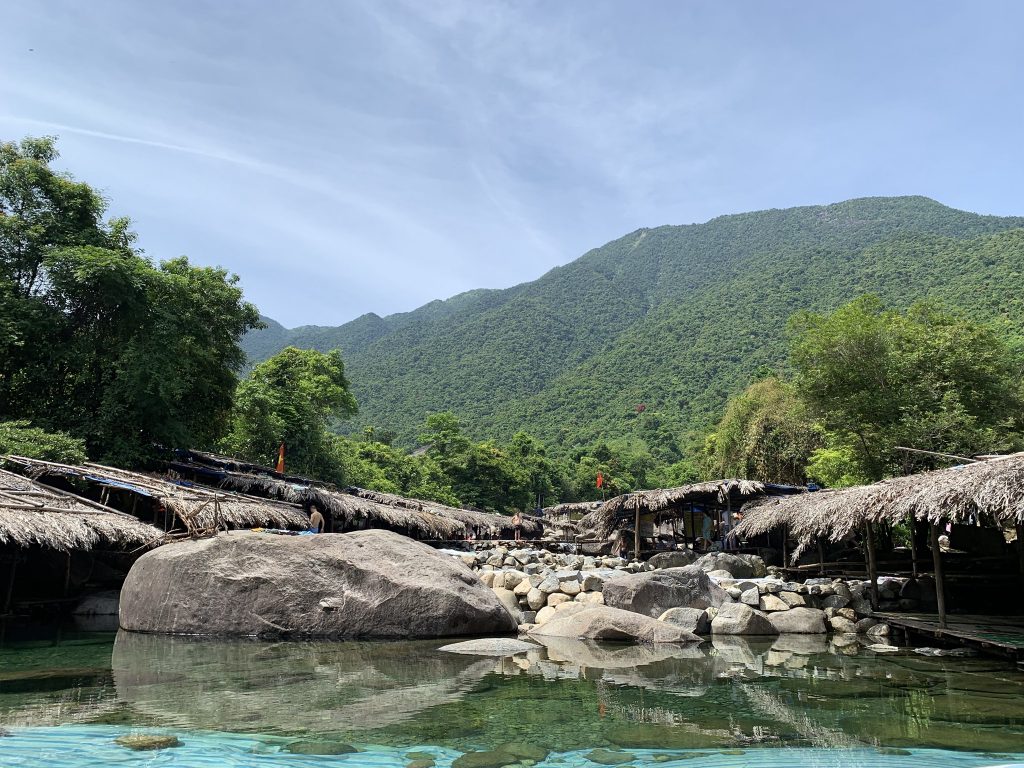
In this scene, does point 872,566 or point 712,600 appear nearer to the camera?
point 872,566

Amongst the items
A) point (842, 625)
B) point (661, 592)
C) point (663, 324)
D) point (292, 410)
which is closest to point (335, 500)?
point (661, 592)

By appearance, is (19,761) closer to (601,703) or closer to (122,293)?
(601,703)

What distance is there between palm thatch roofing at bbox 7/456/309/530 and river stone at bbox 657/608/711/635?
8348mm

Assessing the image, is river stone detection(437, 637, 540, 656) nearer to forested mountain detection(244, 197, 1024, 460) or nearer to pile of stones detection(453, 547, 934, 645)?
pile of stones detection(453, 547, 934, 645)

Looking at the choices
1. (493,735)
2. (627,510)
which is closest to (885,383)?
(627,510)

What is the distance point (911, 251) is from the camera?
5666cm

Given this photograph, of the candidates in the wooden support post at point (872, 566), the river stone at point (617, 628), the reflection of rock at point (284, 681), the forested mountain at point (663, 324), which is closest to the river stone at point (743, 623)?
the river stone at point (617, 628)

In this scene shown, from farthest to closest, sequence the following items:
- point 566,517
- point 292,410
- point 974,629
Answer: point 566,517 < point 292,410 < point 974,629

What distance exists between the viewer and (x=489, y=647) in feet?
29.9

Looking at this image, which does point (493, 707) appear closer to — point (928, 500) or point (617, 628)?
point (617, 628)

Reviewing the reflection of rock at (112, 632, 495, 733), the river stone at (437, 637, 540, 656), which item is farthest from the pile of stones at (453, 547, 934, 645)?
the reflection of rock at (112, 632, 495, 733)

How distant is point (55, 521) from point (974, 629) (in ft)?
43.1

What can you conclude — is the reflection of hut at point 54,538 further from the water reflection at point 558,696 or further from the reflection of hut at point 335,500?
the reflection of hut at point 335,500

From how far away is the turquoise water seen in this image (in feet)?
15.0
